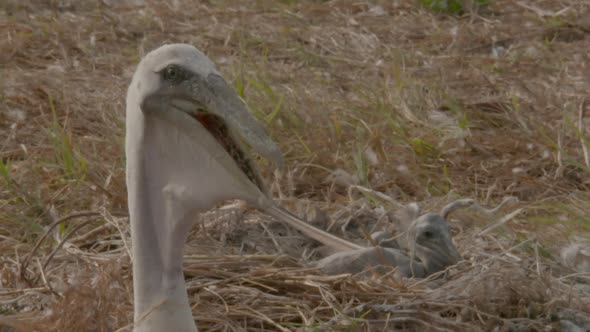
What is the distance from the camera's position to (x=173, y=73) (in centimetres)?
178

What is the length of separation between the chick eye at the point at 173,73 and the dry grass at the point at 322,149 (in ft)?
2.33

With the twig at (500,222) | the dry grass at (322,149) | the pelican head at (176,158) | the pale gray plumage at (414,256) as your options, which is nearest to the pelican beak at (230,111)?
the pelican head at (176,158)

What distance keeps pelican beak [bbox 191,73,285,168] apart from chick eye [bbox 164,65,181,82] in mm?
35

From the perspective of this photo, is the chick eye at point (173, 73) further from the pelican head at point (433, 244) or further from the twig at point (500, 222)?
the twig at point (500, 222)

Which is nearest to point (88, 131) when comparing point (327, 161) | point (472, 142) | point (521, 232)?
point (327, 161)

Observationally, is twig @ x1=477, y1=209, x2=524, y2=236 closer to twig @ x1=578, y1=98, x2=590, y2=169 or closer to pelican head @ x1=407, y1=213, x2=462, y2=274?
pelican head @ x1=407, y1=213, x2=462, y2=274

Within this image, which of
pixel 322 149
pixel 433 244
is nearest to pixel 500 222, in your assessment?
pixel 433 244

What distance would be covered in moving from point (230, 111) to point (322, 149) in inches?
84.5

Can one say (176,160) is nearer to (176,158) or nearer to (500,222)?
(176,158)

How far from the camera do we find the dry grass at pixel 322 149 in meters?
2.57

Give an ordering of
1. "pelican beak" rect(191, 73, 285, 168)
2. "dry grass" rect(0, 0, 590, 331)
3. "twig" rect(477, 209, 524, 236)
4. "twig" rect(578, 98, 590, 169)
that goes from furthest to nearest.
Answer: "twig" rect(578, 98, 590, 169)
"twig" rect(477, 209, 524, 236)
"dry grass" rect(0, 0, 590, 331)
"pelican beak" rect(191, 73, 285, 168)

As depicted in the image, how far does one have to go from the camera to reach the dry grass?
101 inches

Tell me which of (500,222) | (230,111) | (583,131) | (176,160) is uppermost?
(230,111)

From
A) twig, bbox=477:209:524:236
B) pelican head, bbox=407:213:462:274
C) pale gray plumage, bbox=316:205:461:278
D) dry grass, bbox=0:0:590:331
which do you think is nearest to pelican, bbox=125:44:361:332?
dry grass, bbox=0:0:590:331
